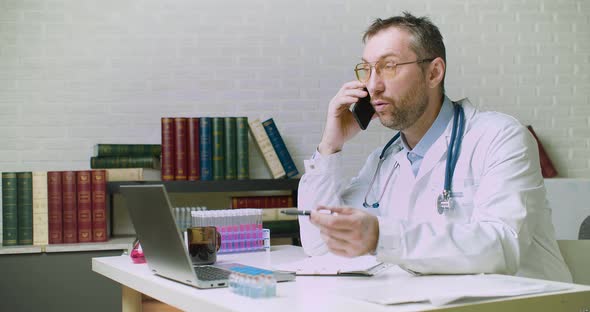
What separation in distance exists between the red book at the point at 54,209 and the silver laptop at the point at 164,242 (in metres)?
2.20

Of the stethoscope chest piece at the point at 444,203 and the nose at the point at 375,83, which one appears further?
the nose at the point at 375,83

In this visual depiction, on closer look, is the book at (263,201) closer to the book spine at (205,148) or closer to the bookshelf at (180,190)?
the bookshelf at (180,190)

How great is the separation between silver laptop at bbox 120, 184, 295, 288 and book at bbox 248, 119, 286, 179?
2.36 meters

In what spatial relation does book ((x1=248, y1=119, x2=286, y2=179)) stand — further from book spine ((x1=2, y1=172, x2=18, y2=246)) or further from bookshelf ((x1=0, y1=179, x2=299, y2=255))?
book spine ((x1=2, y1=172, x2=18, y2=246))

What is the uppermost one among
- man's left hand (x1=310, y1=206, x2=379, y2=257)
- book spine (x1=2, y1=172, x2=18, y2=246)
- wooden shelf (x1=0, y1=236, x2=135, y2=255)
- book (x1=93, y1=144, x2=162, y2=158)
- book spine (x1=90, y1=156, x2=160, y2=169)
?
book (x1=93, y1=144, x2=162, y2=158)

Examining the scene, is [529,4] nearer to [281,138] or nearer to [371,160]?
[281,138]

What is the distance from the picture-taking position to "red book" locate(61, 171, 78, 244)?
371cm

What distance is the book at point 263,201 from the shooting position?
3930mm

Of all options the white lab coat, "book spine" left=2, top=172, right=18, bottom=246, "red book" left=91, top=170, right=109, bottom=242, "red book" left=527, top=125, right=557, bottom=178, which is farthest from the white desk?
"red book" left=527, top=125, right=557, bottom=178

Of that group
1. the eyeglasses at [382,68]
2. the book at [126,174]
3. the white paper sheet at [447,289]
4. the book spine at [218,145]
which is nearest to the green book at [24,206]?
the book at [126,174]

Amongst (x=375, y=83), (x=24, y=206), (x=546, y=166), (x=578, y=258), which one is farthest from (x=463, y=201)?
(x=546, y=166)

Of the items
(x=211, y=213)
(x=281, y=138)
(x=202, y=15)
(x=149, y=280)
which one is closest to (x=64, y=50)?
(x=202, y=15)

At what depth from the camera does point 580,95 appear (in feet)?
15.5

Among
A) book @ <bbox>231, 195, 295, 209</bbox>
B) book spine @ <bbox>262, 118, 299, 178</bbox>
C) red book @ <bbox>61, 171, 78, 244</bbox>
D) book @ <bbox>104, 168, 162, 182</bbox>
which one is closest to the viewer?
red book @ <bbox>61, 171, 78, 244</bbox>
